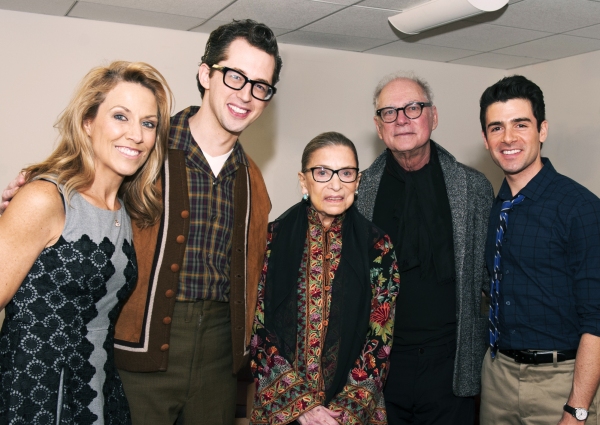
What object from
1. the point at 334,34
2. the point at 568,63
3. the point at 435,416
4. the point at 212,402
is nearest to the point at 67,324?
the point at 212,402

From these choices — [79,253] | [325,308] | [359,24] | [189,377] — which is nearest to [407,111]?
[325,308]

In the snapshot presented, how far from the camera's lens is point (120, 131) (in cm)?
210

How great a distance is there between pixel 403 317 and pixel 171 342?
3.49 feet

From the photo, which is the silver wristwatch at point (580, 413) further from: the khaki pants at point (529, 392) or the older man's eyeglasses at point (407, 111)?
the older man's eyeglasses at point (407, 111)

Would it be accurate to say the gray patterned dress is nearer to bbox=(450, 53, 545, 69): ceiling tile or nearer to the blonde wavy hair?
the blonde wavy hair

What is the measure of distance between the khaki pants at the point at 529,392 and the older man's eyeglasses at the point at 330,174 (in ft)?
3.36

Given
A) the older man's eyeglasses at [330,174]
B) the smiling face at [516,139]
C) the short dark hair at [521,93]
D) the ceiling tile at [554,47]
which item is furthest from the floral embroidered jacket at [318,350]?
the ceiling tile at [554,47]

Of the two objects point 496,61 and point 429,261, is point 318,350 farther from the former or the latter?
point 496,61

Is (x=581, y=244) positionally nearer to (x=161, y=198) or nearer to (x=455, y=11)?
(x=161, y=198)

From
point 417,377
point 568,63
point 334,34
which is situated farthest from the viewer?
point 568,63

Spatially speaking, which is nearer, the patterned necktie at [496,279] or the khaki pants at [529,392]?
the khaki pants at [529,392]

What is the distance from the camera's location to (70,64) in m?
4.68

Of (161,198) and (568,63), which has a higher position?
(568,63)

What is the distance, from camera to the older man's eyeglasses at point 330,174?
2531 mm
